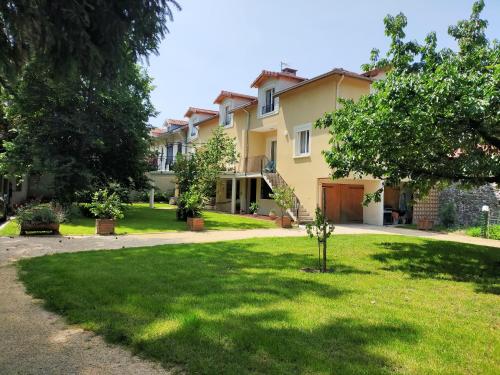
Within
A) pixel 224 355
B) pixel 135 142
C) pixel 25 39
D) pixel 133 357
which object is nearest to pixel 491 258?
pixel 224 355

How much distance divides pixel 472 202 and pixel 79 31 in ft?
65.1

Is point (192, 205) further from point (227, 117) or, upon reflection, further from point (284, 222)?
point (227, 117)

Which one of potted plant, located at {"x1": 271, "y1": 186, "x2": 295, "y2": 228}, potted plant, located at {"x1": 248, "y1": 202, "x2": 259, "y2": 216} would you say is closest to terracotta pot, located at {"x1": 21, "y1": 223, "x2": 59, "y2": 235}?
potted plant, located at {"x1": 271, "y1": 186, "x2": 295, "y2": 228}

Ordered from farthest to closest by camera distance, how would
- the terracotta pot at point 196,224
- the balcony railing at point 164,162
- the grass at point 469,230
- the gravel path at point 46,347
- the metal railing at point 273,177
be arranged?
the balcony railing at point 164,162 → the metal railing at point 273,177 → the grass at point 469,230 → the terracotta pot at point 196,224 → the gravel path at point 46,347

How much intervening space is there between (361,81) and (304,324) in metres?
16.4

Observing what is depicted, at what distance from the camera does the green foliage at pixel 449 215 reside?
18.9 meters

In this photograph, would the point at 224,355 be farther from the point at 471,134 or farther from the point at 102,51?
the point at 471,134

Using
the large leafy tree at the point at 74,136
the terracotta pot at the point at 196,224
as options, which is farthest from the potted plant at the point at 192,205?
the large leafy tree at the point at 74,136

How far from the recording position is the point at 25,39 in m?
5.10

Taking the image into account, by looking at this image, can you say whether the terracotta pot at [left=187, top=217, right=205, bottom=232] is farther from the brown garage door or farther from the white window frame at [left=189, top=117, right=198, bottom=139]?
the white window frame at [left=189, top=117, right=198, bottom=139]

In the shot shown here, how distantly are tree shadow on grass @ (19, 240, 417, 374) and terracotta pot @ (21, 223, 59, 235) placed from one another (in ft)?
14.3

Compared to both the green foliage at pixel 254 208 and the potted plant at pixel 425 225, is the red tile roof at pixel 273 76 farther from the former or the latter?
the potted plant at pixel 425 225

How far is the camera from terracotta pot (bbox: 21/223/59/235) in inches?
483

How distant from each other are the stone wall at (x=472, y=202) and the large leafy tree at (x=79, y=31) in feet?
58.7
